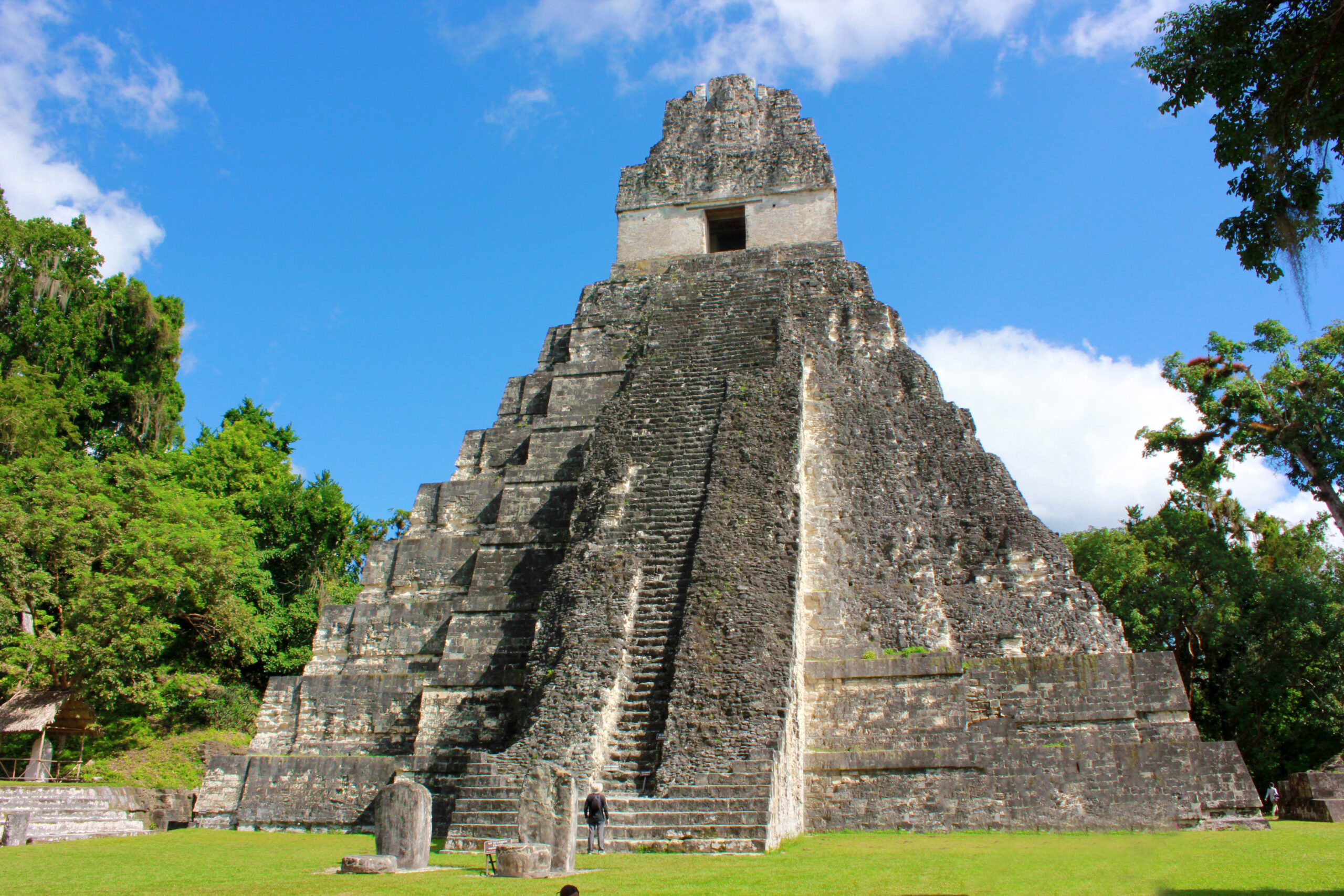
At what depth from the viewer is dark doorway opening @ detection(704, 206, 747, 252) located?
17.7 meters

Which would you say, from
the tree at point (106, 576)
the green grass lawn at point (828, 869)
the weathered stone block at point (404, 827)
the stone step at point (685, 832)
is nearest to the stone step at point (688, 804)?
the stone step at point (685, 832)

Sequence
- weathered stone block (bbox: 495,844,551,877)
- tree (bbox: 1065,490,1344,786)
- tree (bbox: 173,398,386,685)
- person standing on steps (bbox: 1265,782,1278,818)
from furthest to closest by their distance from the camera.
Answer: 1. tree (bbox: 173,398,386,685)
2. tree (bbox: 1065,490,1344,786)
3. person standing on steps (bbox: 1265,782,1278,818)
4. weathered stone block (bbox: 495,844,551,877)

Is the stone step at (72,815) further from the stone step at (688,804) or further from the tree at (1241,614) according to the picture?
the tree at (1241,614)

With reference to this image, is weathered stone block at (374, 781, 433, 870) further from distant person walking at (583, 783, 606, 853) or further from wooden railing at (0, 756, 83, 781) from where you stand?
wooden railing at (0, 756, 83, 781)

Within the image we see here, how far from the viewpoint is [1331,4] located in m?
4.33

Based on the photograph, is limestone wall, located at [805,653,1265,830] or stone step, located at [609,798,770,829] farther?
limestone wall, located at [805,653,1265,830]

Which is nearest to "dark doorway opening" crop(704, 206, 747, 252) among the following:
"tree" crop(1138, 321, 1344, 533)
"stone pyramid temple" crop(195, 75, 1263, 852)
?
"stone pyramid temple" crop(195, 75, 1263, 852)

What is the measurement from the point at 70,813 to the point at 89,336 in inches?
627

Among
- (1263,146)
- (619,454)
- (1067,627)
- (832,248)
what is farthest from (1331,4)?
(832,248)

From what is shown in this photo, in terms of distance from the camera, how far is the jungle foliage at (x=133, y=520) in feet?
49.4

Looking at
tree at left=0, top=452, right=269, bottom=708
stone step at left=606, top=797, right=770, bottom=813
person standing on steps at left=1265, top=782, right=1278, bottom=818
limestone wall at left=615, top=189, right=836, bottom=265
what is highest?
limestone wall at left=615, top=189, right=836, bottom=265

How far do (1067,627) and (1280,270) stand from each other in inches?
256

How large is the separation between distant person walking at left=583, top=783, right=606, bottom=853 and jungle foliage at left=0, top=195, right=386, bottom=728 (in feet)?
36.6

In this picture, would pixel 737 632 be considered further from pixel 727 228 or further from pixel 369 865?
pixel 727 228
